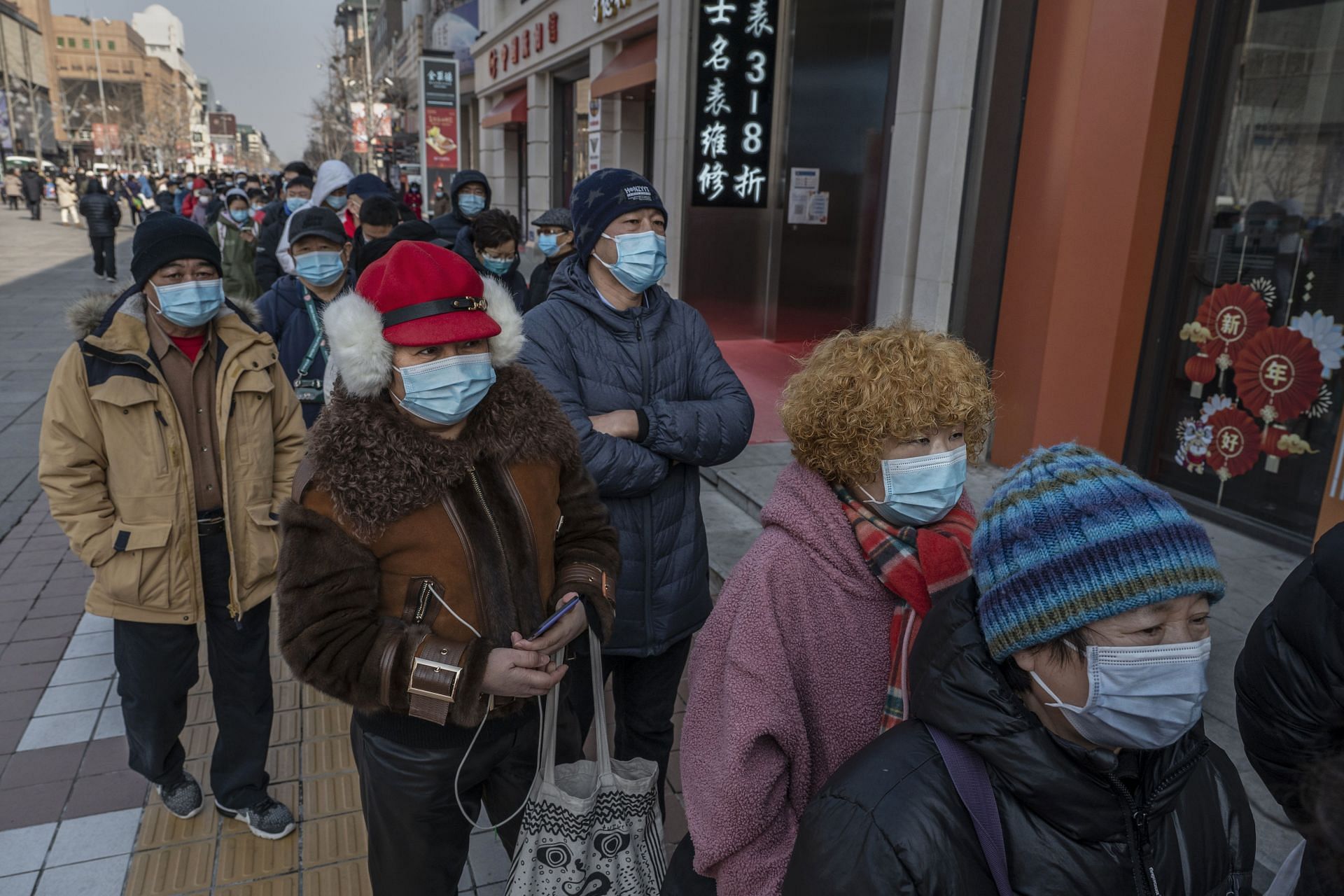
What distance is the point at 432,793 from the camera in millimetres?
2082

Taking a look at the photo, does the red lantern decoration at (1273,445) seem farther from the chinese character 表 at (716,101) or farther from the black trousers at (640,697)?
the chinese character 表 at (716,101)

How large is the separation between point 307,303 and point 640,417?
246cm

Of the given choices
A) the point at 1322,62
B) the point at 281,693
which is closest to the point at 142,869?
the point at 281,693

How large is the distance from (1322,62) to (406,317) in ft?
17.6

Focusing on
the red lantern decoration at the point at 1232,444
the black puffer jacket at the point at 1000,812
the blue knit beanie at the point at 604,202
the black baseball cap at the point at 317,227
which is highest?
the blue knit beanie at the point at 604,202

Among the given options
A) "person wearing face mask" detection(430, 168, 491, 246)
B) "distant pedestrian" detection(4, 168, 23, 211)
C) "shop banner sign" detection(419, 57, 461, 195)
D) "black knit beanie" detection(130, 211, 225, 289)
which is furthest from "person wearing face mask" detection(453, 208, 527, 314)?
"distant pedestrian" detection(4, 168, 23, 211)

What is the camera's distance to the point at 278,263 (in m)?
7.30

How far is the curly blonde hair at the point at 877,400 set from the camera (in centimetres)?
189

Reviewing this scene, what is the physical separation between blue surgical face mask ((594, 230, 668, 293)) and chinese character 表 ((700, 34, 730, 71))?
7733 mm

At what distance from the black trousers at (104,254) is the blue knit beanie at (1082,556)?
19.6 meters

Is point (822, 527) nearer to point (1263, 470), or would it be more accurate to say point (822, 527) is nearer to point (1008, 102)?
point (1263, 470)

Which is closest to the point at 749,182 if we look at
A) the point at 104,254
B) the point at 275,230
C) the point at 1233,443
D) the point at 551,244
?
the point at 551,244

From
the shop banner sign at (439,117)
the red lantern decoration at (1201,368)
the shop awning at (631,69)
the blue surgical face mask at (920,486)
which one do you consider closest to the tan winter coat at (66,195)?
the shop banner sign at (439,117)

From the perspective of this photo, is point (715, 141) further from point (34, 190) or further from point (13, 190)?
point (13, 190)
